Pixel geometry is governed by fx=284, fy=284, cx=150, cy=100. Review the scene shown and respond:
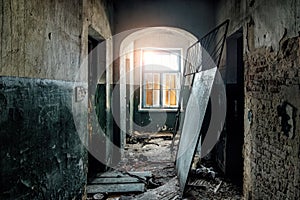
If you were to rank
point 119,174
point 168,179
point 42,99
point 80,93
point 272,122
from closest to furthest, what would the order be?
point 42,99 → point 272,122 → point 80,93 → point 168,179 → point 119,174

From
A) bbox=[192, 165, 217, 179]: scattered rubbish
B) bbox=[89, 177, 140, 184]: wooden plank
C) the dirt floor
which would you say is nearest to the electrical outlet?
the dirt floor

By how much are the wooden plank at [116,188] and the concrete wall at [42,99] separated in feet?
1.94

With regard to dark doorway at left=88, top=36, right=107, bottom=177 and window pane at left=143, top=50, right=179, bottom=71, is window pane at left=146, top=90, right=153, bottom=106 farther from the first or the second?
dark doorway at left=88, top=36, right=107, bottom=177

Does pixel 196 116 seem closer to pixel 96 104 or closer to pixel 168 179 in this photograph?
pixel 168 179

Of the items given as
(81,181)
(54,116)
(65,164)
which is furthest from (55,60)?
(81,181)

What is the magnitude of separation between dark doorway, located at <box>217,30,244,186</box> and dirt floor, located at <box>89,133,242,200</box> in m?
0.24

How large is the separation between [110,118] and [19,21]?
3.12 metres

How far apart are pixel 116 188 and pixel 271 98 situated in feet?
7.23

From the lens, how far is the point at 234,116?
13.1 feet

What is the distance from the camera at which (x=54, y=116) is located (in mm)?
2154

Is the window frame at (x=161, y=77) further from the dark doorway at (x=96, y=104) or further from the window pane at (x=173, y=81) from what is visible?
the dark doorway at (x=96, y=104)

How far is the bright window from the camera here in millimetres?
8273

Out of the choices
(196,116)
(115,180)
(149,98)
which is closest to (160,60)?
(149,98)

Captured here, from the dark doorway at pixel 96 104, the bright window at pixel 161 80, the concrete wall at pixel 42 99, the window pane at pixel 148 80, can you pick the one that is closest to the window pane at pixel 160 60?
the bright window at pixel 161 80
